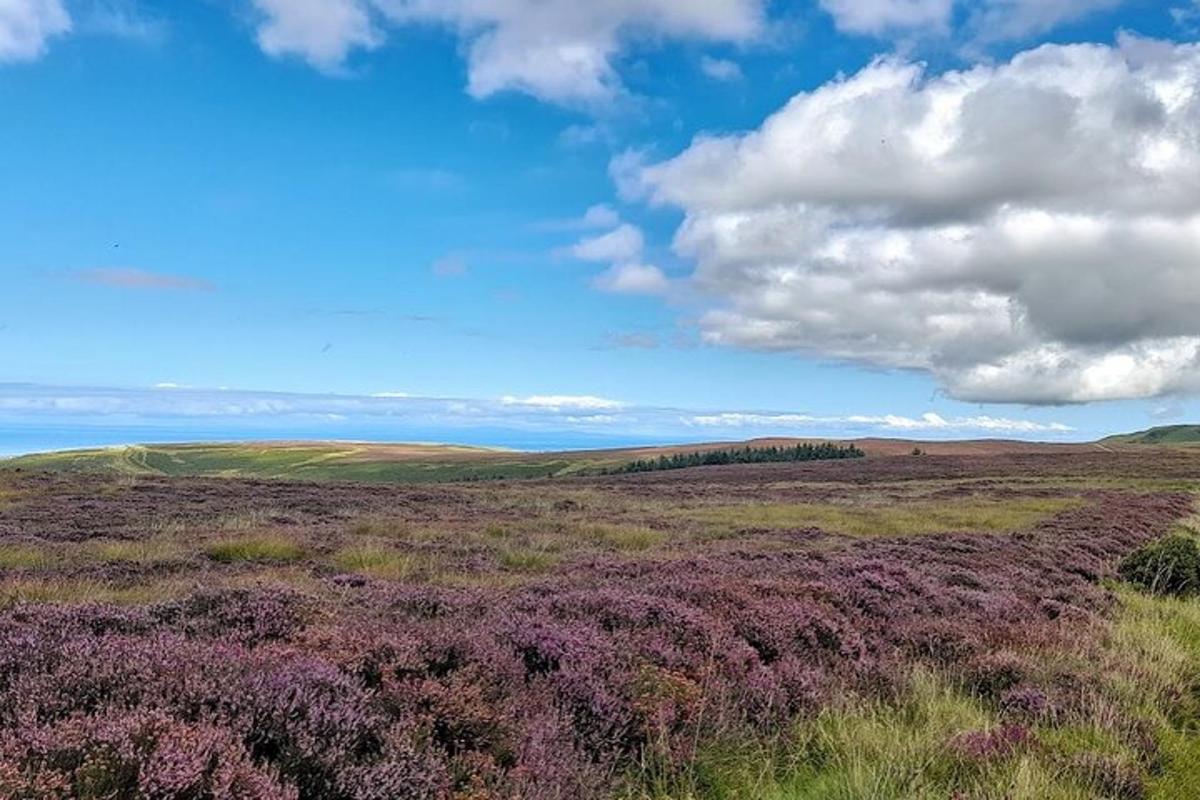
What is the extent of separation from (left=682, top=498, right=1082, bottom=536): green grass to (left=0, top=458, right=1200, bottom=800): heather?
1151 centimetres

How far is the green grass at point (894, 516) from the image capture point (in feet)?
84.7

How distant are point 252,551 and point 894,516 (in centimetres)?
2400

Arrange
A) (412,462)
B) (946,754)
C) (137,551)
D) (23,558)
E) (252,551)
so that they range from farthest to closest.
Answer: (412,462) → (137,551) → (252,551) → (23,558) → (946,754)

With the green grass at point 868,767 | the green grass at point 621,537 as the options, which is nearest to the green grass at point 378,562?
the green grass at point 621,537

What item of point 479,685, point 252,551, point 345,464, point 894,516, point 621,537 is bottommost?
point 345,464

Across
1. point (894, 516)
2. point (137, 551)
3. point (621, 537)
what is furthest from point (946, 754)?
point (894, 516)

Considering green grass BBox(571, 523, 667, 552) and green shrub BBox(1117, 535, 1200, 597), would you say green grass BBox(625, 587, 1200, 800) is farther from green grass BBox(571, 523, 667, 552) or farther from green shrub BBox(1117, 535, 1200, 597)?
green grass BBox(571, 523, 667, 552)

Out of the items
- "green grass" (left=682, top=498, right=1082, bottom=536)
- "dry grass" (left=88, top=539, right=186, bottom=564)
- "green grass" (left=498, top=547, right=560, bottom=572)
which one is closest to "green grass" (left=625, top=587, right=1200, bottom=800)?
"green grass" (left=498, top=547, right=560, bottom=572)

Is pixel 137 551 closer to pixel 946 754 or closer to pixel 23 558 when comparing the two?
pixel 23 558

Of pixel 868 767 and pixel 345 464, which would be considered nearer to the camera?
pixel 868 767

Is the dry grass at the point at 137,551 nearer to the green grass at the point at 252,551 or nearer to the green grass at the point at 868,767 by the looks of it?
the green grass at the point at 252,551

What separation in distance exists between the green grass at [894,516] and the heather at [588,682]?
11513 mm

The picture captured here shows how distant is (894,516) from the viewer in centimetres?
3047

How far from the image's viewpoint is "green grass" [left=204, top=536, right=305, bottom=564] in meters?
14.8
